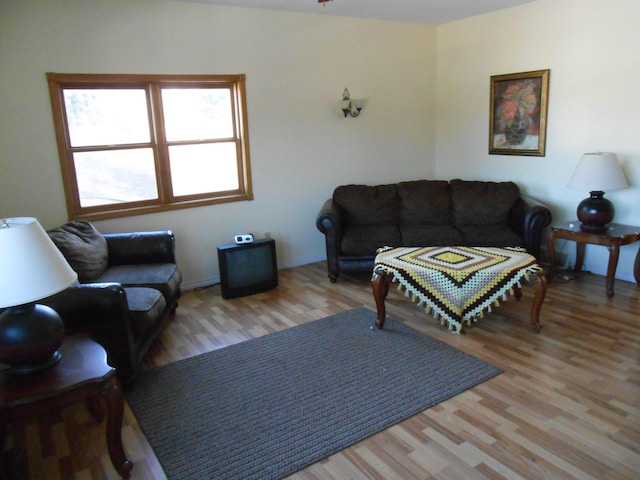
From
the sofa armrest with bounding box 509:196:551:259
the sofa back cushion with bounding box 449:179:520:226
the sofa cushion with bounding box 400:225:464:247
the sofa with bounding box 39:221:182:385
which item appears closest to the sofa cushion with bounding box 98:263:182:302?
the sofa with bounding box 39:221:182:385

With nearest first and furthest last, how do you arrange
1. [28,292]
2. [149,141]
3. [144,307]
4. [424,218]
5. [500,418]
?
[28,292] < [500,418] < [144,307] < [149,141] < [424,218]

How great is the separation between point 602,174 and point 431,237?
1.52 meters

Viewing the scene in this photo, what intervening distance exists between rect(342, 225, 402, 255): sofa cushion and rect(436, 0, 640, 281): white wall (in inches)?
66.0

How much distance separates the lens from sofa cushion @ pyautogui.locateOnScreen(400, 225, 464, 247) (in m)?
4.53

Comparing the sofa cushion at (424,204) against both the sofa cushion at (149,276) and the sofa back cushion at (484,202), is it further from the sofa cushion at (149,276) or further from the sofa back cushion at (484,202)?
the sofa cushion at (149,276)

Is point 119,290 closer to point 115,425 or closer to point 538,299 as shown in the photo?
point 115,425

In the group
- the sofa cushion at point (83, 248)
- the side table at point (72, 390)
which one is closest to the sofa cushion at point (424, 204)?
the sofa cushion at point (83, 248)

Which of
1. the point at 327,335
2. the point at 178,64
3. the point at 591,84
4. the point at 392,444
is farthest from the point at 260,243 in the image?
the point at 591,84

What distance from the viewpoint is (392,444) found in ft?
7.55

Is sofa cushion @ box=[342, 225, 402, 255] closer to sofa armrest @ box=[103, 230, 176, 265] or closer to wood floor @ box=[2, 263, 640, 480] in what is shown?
wood floor @ box=[2, 263, 640, 480]

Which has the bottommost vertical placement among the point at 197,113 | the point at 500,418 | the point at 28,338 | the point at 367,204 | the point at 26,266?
the point at 500,418

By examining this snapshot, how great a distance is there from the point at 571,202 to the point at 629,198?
20.7 inches

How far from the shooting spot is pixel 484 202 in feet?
16.0

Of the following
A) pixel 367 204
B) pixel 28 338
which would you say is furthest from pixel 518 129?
pixel 28 338
